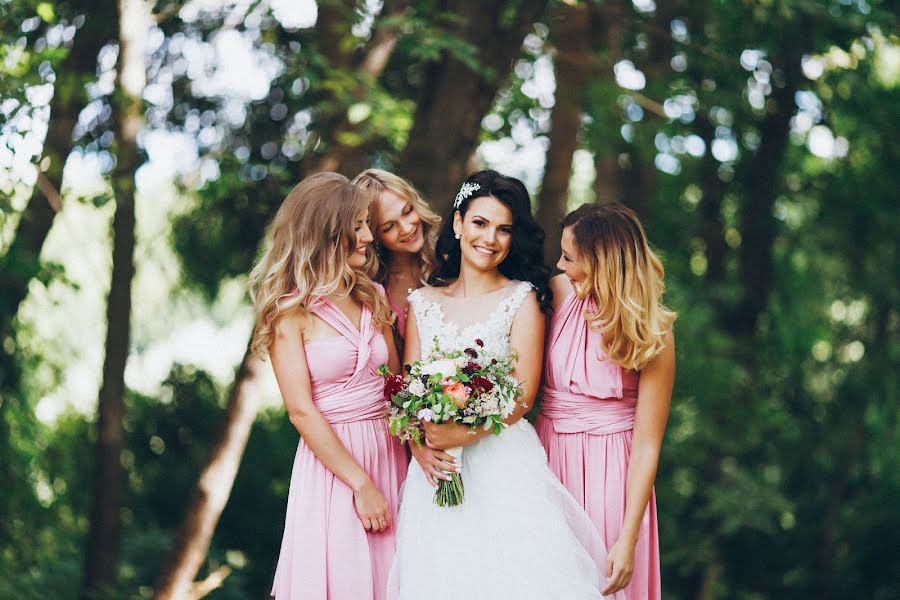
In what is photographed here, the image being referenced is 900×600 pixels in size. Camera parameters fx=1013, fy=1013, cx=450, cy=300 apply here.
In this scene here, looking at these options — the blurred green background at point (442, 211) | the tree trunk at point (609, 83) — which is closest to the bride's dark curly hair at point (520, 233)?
the blurred green background at point (442, 211)

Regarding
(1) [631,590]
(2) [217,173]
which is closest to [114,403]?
(2) [217,173]

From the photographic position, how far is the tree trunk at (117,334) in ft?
19.5

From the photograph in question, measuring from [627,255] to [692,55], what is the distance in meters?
4.85

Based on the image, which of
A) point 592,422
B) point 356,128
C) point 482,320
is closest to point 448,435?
point 482,320

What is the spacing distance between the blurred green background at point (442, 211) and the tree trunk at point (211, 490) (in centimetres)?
2

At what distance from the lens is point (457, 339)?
13.1 feet

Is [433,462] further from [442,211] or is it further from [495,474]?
[442,211]

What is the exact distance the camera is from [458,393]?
11.6 ft

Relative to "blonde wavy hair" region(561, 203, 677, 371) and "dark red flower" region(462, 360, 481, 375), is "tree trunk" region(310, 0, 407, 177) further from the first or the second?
"dark red flower" region(462, 360, 481, 375)

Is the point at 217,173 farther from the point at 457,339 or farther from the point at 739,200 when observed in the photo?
the point at 739,200

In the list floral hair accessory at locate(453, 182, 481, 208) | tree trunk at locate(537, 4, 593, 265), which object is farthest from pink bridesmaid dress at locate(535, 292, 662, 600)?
tree trunk at locate(537, 4, 593, 265)

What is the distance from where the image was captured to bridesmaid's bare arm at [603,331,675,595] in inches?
152

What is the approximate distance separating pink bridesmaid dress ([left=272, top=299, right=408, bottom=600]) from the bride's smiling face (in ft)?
1.65

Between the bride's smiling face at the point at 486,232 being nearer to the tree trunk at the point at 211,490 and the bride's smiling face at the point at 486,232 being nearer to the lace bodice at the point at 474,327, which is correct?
the lace bodice at the point at 474,327
